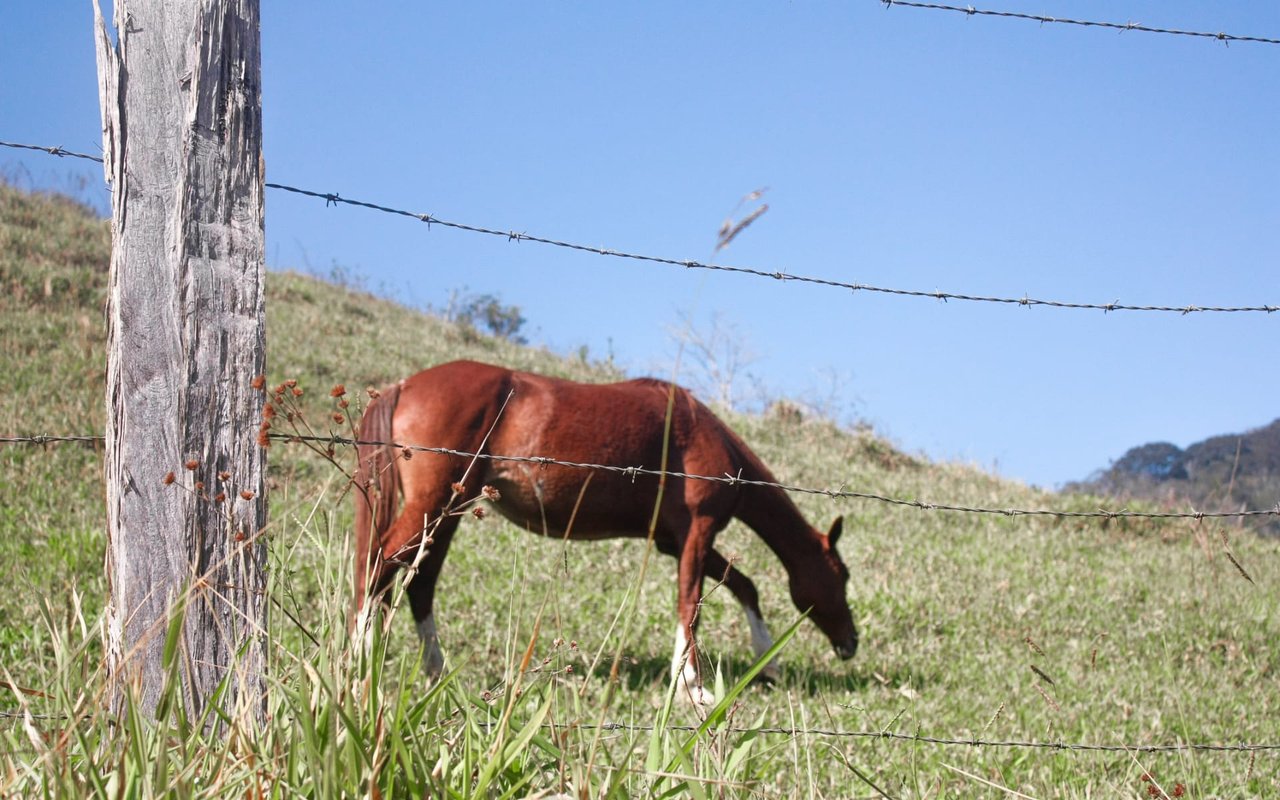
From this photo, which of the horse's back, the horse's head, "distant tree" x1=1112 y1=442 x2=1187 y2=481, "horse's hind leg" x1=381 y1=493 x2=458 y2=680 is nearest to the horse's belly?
the horse's back

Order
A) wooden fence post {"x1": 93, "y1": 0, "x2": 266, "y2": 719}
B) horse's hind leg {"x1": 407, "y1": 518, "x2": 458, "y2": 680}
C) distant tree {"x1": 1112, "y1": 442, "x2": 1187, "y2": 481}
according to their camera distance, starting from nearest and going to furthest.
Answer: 1. wooden fence post {"x1": 93, "y1": 0, "x2": 266, "y2": 719}
2. horse's hind leg {"x1": 407, "y1": 518, "x2": 458, "y2": 680}
3. distant tree {"x1": 1112, "y1": 442, "x2": 1187, "y2": 481}

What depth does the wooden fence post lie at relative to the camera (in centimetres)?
279

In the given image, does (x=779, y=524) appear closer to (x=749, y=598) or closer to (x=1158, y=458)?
(x=749, y=598)

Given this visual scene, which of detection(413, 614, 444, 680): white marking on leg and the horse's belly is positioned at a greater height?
the horse's belly

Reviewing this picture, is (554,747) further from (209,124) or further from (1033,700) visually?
(1033,700)

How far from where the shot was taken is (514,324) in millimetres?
33250

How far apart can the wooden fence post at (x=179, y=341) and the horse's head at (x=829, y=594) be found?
4.76 meters

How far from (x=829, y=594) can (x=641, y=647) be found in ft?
4.05

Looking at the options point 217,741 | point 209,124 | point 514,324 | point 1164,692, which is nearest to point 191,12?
point 209,124

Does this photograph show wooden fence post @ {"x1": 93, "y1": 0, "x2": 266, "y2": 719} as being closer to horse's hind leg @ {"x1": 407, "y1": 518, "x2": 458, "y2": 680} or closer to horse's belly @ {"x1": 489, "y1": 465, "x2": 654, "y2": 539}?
horse's belly @ {"x1": 489, "y1": 465, "x2": 654, "y2": 539}

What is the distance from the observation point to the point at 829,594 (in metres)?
7.09

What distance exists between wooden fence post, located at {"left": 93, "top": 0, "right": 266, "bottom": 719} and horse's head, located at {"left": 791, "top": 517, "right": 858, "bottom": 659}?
15.6 feet

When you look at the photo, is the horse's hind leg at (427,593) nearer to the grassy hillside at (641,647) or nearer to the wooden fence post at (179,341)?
the grassy hillside at (641,647)

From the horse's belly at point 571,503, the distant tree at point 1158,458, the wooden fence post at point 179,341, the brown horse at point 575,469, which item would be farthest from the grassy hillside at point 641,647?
the distant tree at point 1158,458
